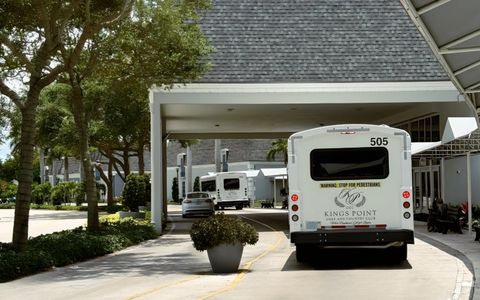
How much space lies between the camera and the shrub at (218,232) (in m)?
14.6

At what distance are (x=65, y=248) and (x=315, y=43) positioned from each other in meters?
15.1

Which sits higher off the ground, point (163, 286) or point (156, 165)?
point (156, 165)

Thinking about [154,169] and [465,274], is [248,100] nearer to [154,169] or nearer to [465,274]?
[154,169]

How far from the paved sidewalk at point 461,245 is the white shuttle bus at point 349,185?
2131 millimetres

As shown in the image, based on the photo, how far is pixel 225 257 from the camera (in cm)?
1482

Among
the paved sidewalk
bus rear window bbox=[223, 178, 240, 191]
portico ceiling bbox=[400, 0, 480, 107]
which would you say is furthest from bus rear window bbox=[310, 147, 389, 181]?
bus rear window bbox=[223, 178, 240, 191]

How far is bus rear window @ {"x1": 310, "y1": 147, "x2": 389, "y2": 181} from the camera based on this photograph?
1523cm

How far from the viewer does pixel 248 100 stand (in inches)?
1084

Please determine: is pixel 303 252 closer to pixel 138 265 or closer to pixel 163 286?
pixel 138 265

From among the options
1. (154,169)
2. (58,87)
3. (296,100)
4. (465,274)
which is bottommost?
(465,274)

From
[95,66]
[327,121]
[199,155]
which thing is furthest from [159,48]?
[199,155]

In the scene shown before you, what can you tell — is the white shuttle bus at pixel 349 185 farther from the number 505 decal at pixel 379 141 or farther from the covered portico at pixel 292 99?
the covered portico at pixel 292 99

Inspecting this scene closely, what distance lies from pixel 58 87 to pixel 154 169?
71.0 ft

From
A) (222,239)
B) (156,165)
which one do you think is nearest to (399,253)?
(222,239)
